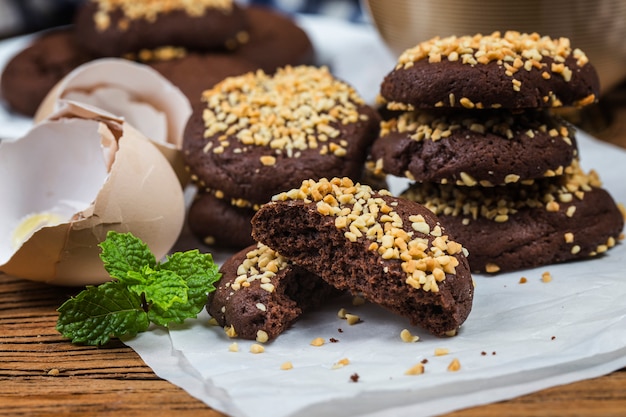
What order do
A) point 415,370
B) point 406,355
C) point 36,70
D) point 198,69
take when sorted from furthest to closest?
point 36,70 < point 198,69 < point 406,355 < point 415,370

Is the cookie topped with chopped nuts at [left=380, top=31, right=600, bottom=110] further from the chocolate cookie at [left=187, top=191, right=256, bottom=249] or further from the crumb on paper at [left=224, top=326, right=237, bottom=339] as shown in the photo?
the crumb on paper at [left=224, top=326, right=237, bottom=339]

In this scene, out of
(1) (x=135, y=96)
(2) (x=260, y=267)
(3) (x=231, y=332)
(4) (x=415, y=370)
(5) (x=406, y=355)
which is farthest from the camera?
(1) (x=135, y=96)

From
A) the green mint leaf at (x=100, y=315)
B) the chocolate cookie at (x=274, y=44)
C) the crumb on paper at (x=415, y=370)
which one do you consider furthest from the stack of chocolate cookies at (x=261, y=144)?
the chocolate cookie at (x=274, y=44)

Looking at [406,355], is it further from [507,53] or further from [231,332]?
[507,53]

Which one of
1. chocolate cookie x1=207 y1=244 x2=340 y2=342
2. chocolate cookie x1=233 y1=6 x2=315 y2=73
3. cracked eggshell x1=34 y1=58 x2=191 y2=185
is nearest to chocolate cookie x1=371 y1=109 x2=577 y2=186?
chocolate cookie x1=207 y1=244 x2=340 y2=342

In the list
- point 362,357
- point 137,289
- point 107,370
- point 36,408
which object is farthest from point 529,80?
point 36,408

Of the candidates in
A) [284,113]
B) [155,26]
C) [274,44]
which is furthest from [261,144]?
[274,44]

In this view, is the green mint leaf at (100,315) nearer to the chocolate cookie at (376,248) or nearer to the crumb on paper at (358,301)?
the chocolate cookie at (376,248)

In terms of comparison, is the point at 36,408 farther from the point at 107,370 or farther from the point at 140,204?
the point at 140,204
